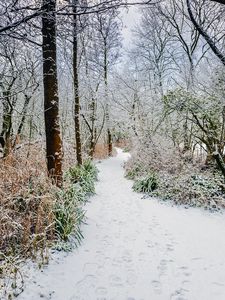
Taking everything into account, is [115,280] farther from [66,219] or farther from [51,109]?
[51,109]

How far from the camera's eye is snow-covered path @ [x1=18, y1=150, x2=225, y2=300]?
374cm

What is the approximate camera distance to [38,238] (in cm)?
464

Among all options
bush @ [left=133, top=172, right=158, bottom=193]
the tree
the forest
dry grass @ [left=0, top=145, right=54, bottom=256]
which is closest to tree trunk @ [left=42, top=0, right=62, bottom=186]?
the forest

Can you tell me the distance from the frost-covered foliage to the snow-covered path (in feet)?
1.90

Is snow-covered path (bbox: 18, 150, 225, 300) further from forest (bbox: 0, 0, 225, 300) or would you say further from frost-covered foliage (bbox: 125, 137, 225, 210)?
frost-covered foliage (bbox: 125, 137, 225, 210)

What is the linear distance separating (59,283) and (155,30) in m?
18.6

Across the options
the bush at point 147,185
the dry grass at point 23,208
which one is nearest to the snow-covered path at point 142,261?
the dry grass at point 23,208

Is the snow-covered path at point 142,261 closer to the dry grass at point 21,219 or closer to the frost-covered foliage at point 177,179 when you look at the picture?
the dry grass at point 21,219

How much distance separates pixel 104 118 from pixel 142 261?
63.4 ft

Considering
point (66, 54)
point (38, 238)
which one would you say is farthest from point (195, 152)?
point (38, 238)

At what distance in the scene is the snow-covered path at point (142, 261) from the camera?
374cm

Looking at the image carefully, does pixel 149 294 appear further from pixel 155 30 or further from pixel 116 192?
pixel 155 30

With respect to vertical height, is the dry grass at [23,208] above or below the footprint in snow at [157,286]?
above

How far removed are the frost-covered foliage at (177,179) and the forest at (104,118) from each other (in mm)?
38
